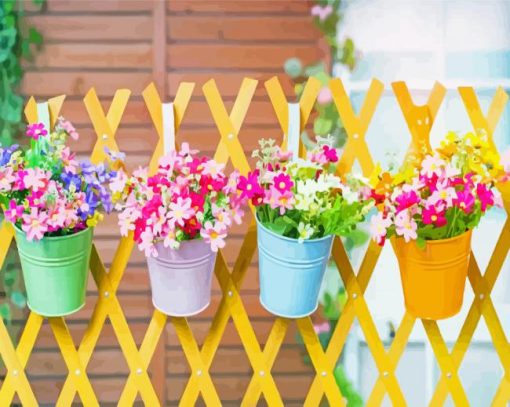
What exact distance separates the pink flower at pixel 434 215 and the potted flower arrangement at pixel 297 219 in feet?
0.44

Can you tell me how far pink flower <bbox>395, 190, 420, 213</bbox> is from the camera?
1817 mm

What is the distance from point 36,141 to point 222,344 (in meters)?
1.22

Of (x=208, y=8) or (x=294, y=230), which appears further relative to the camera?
(x=208, y=8)

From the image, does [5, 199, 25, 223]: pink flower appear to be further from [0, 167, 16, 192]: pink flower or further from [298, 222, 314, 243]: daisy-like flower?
[298, 222, 314, 243]: daisy-like flower

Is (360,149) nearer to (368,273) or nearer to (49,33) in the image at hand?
(368,273)

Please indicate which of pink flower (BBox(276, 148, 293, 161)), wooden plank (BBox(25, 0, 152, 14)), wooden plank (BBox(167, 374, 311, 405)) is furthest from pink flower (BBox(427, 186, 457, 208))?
wooden plank (BBox(25, 0, 152, 14))

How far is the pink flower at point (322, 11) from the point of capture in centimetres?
270

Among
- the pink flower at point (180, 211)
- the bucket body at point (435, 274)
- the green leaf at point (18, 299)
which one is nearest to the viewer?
the pink flower at point (180, 211)

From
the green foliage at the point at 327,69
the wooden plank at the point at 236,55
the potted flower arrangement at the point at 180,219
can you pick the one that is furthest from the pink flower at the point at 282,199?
the wooden plank at the point at 236,55

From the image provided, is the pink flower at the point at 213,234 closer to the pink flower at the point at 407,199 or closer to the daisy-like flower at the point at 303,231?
the daisy-like flower at the point at 303,231

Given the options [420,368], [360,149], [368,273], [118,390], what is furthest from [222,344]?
[360,149]

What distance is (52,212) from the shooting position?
1.85m

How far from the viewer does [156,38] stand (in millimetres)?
2746

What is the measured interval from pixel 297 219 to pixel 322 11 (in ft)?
3.72
